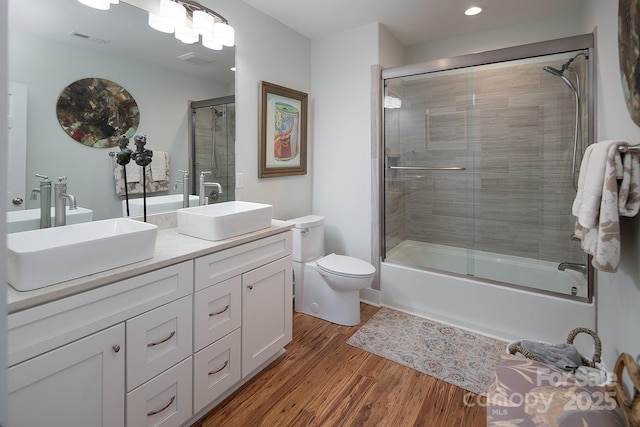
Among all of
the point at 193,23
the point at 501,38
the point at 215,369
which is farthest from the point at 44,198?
the point at 501,38

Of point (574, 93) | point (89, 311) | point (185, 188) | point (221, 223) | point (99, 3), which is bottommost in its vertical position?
point (89, 311)

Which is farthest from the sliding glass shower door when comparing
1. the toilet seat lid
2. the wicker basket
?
the wicker basket

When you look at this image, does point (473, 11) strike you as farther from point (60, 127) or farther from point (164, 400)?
point (164, 400)

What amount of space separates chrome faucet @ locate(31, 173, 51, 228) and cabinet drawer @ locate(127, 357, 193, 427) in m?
0.86

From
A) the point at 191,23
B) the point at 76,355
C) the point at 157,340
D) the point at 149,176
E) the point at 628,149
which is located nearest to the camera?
the point at 76,355

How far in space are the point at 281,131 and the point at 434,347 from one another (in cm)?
207

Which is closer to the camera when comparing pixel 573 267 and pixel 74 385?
pixel 74 385

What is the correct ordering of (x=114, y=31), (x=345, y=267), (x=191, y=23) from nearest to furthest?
(x=114, y=31), (x=191, y=23), (x=345, y=267)

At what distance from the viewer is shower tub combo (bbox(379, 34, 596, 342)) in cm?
229

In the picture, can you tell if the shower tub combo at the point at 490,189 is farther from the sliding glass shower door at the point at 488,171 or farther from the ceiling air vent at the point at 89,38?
the ceiling air vent at the point at 89,38

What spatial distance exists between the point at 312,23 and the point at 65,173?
2214mm

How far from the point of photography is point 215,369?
167 centimetres

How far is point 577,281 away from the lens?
229 centimetres

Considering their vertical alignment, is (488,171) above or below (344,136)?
below
